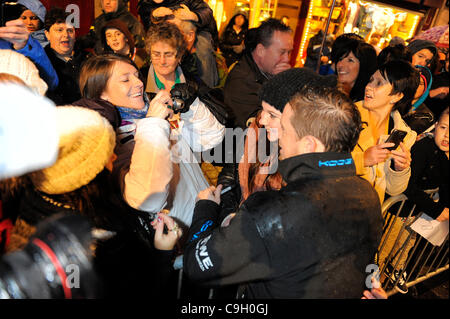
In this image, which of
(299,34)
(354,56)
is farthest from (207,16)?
(299,34)

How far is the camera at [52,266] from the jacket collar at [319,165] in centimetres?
95

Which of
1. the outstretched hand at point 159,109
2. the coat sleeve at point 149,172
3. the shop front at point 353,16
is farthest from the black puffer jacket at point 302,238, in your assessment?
the shop front at point 353,16

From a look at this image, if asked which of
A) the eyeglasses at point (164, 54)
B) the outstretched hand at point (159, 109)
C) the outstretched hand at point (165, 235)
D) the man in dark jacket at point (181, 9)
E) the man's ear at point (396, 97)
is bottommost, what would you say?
the outstretched hand at point (165, 235)

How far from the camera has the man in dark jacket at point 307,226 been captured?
1119 mm

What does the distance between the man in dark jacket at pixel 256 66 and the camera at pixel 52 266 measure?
205 cm

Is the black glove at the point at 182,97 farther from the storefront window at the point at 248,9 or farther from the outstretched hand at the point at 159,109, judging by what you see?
the storefront window at the point at 248,9

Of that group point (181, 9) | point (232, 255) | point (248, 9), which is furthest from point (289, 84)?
point (248, 9)

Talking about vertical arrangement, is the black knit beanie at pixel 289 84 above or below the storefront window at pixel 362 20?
below

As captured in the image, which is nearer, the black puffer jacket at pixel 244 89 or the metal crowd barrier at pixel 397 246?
the metal crowd barrier at pixel 397 246

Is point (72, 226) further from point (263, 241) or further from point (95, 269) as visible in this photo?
point (263, 241)

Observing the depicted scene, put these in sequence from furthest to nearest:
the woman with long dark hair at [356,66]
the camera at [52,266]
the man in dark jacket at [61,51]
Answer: the woman with long dark hair at [356,66] → the man in dark jacket at [61,51] → the camera at [52,266]

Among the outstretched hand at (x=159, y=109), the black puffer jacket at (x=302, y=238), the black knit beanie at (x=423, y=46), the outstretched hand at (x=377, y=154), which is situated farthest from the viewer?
the black knit beanie at (x=423, y=46)

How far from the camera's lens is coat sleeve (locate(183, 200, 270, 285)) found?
1136mm

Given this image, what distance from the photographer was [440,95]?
395 cm
